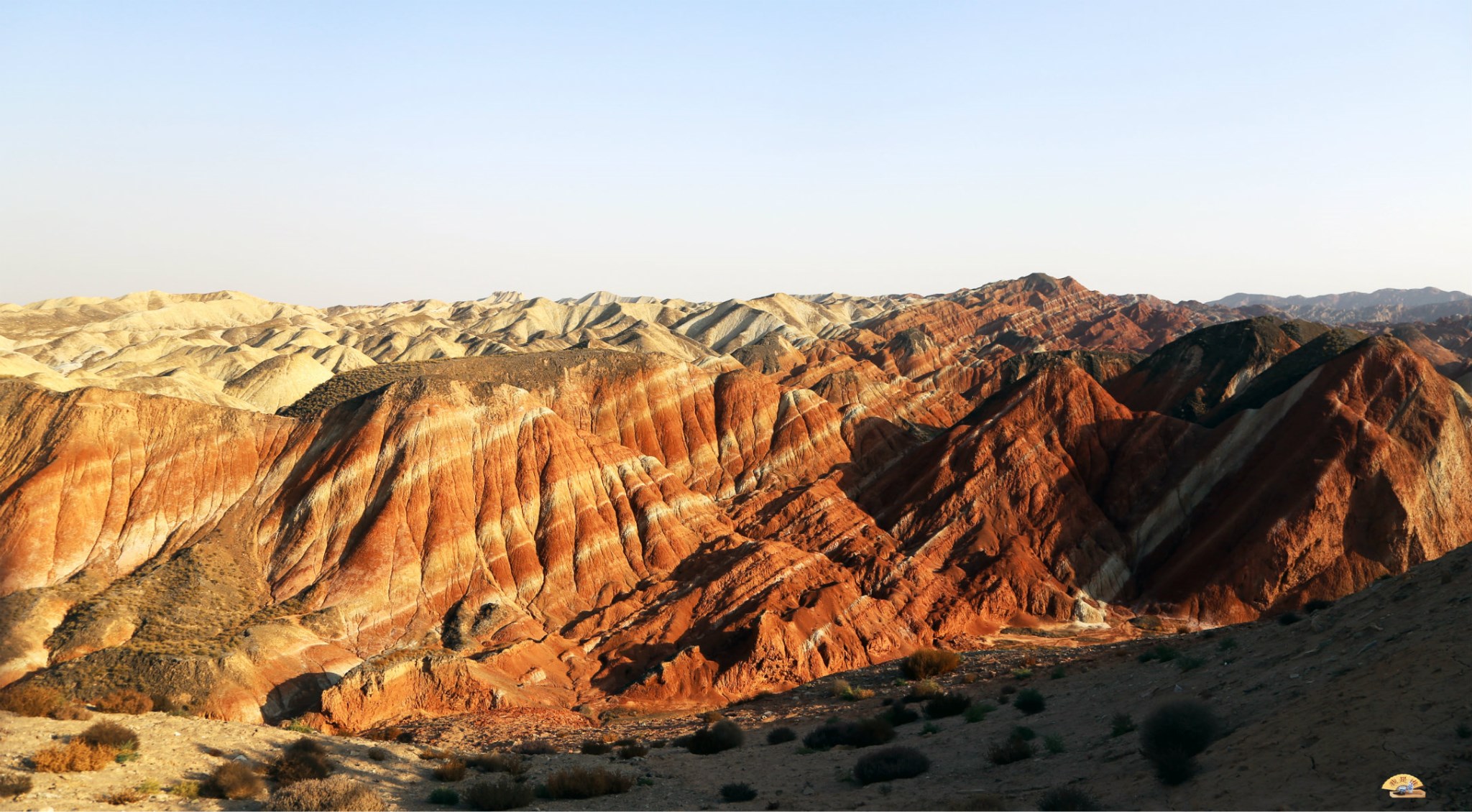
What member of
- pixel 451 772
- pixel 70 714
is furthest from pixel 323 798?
pixel 70 714

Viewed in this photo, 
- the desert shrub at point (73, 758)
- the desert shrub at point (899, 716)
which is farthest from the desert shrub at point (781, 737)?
the desert shrub at point (73, 758)

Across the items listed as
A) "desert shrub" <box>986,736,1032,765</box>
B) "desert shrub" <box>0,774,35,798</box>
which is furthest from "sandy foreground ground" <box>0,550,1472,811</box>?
"desert shrub" <box>986,736,1032,765</box>

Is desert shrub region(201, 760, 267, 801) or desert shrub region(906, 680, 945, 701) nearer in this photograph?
desert shrub region(201, 760, 267, 801)

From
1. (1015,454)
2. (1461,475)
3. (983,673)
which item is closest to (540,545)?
(983,673)

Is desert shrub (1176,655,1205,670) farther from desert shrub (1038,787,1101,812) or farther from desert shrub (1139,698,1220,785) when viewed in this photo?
desert shrub (1038,787,1101,812)

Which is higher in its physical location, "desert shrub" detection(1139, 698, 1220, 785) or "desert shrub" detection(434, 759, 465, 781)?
"desert shrub" detection(1139, 698, 1220, 785)
